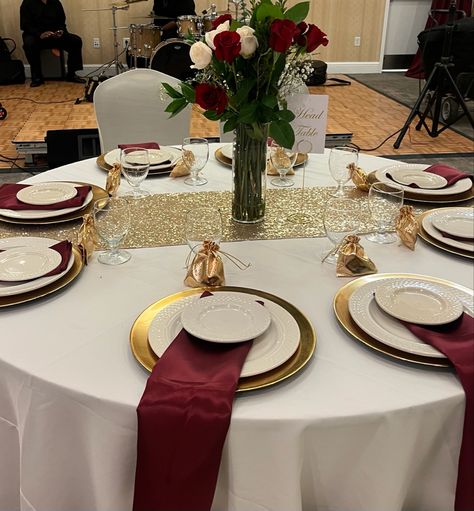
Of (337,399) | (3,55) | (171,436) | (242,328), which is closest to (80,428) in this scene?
(171,436)

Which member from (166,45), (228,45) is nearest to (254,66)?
(228,45)

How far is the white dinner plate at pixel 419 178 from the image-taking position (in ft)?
5.84

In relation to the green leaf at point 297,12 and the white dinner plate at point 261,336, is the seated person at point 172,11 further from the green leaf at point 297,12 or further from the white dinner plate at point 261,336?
the white dinner plate at point 261,336

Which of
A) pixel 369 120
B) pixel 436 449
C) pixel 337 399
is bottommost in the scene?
pixel 369 120

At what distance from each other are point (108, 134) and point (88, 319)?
5.46 ft

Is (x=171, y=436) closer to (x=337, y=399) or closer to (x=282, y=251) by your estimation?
(x=337, y=399)

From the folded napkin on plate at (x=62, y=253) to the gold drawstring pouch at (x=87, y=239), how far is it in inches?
1.1

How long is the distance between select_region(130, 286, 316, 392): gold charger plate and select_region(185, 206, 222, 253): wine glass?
0.13 meters

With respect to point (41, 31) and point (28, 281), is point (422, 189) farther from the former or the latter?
point (41, 31)

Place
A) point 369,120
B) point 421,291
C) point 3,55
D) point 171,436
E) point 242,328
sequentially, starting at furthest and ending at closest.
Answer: point 3,55 → point 369,120 → point 421,291 → point 242,328 → point 171,436

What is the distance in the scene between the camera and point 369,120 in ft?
18.9

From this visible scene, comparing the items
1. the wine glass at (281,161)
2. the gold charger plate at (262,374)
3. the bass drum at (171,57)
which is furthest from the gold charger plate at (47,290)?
the bass drum at (171,57)

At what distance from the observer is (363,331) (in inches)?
42.7

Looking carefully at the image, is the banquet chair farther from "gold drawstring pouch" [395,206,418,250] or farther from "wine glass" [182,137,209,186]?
"gold drawstring pouch" [395,206,418,250]
